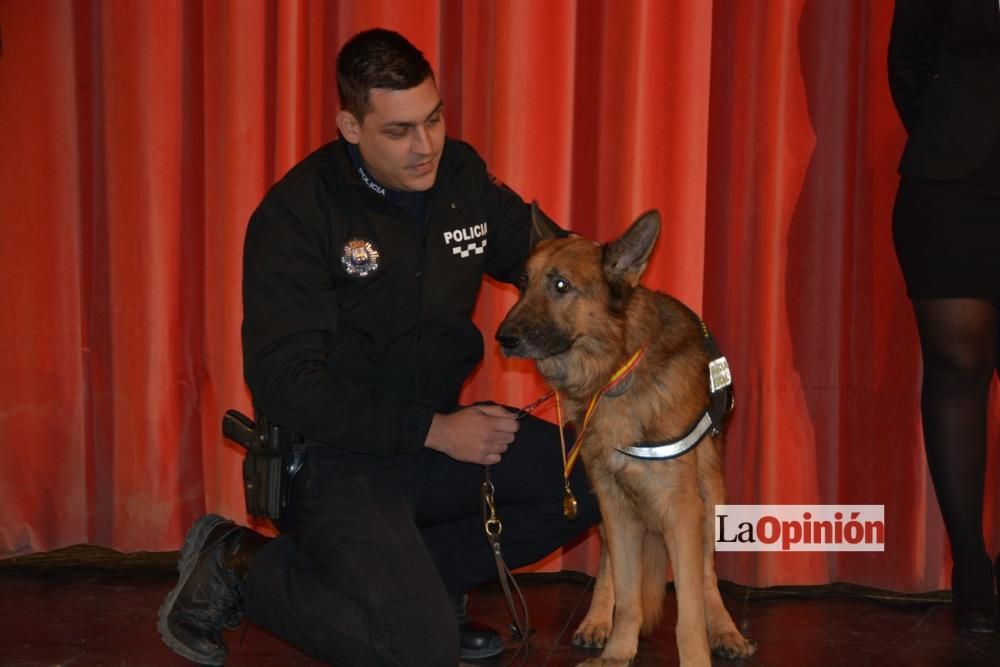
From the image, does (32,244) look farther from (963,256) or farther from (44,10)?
(963,256)

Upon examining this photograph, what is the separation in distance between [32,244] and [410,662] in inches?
94.9

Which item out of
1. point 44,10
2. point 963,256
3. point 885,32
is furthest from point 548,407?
point 44,10

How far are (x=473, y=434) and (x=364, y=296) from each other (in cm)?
51

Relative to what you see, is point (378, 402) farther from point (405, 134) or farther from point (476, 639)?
point (476, 639)

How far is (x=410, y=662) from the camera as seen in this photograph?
257cm

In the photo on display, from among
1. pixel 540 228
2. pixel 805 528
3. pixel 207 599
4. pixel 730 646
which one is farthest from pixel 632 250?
pixel 805 528

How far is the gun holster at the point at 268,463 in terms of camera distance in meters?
2.75

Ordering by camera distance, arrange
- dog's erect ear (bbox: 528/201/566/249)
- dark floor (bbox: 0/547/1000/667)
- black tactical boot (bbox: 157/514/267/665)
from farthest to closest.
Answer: dark floor (bbox: 0/547/1000/667), dog's erect ear (bbox: 528/201/566/249), black tactical boot (bbox: 157/514/267/665)

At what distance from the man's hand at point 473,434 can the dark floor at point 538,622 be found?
72 cm

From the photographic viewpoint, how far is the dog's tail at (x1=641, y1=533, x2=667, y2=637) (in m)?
2.96

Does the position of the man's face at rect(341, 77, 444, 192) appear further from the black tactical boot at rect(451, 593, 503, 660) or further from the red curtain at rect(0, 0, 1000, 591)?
the black tactical boot at rect(451, 593, 503, 660)

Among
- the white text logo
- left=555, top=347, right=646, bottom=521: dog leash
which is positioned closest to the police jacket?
left=555, top=347, right=646, bottom=521: dog leash

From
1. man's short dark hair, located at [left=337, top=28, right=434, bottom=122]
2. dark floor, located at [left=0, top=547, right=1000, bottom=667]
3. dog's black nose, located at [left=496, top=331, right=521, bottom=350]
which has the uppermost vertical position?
man's short dark hair, located at [left=337, top=28, right=434, bottom=122]

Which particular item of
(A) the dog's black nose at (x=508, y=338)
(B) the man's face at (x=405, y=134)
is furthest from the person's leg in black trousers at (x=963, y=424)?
(B) the man's face at (x=405, y=134)
